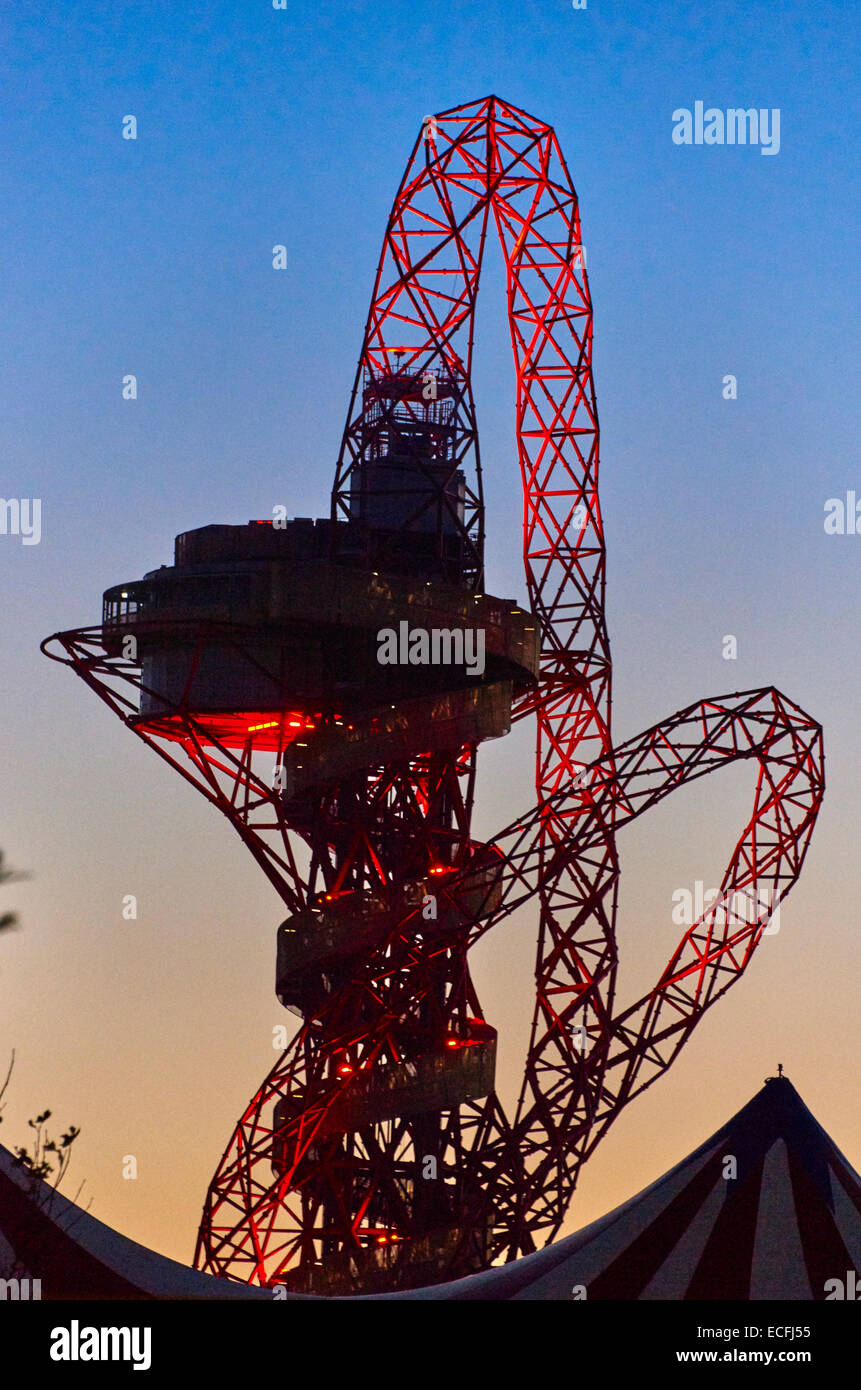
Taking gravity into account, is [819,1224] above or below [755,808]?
below

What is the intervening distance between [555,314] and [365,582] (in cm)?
1355

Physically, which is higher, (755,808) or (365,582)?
(365,582)

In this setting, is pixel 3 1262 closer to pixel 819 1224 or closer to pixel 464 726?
pixel 819 1224

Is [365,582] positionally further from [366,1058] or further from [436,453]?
[366,1058]

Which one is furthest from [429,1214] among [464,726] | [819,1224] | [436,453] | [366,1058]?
[819,1224]

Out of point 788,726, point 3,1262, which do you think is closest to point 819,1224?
point 3,1262

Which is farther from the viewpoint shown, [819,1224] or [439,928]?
[439,928]
